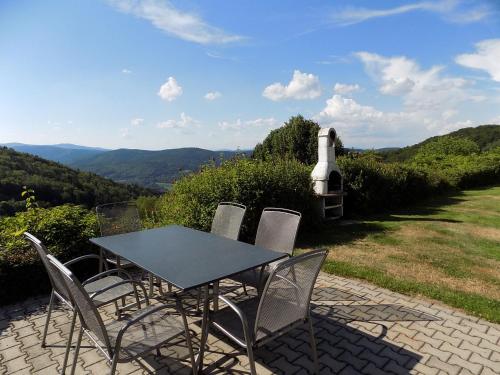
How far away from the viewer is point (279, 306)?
235cm

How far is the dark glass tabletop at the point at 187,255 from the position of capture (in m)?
2.52

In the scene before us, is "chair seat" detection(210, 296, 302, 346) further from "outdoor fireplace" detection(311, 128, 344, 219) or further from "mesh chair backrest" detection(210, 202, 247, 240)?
"outdoor fireplace" detection(311, 128, 344, 219)

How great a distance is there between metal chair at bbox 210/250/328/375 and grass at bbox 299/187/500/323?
2648 millimetres

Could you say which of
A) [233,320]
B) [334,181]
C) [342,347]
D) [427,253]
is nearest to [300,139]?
[334,181]

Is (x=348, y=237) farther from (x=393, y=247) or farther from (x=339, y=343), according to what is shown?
(x=339, y=343)

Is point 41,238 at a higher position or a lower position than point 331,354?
higher

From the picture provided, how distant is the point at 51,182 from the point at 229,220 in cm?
2862

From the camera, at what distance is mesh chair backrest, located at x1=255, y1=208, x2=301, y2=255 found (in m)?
3.63

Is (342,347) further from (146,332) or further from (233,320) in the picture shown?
(146,332)

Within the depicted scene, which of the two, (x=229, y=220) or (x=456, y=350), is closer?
(x=456, y=350)

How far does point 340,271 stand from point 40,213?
4.84 meters

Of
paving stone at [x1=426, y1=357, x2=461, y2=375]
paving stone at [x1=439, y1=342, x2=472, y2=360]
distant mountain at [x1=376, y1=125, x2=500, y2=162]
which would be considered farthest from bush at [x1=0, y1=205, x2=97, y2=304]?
distant mountain at [x1=376, y1=125, x2=500, y2=162]

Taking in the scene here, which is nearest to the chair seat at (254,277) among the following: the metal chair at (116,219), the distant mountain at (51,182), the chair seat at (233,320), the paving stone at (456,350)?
the chair seat at (233,320)

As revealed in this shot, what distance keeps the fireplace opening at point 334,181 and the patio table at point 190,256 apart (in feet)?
22.1
